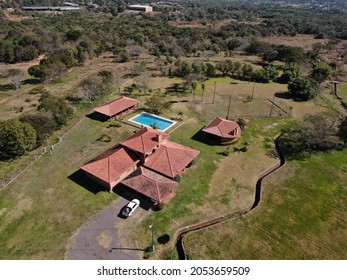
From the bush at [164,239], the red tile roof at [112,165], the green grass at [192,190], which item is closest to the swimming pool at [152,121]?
the green grass at [192,190]

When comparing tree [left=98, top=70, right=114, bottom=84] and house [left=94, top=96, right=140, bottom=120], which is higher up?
tree [left=98, top=70, right=114, bottom=84]

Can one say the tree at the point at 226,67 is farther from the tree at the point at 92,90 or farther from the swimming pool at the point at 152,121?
the tree at the point at 92,90

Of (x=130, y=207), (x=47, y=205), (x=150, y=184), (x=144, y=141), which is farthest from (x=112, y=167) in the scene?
(x=47, y=205)

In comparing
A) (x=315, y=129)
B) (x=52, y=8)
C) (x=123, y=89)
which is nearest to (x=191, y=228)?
(x=315, y=129)

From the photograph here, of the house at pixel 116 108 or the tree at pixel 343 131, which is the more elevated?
the tree at pixel 343 131

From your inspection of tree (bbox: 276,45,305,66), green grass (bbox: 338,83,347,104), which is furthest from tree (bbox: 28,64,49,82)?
green grass (bbox: 338,83,347,104)

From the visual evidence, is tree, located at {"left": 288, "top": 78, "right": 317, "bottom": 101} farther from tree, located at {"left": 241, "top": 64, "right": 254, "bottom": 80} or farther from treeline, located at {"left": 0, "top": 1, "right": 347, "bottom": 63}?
treeline, located at {"left": 0, "top": 1, "right": 347, "bottom": 63}
